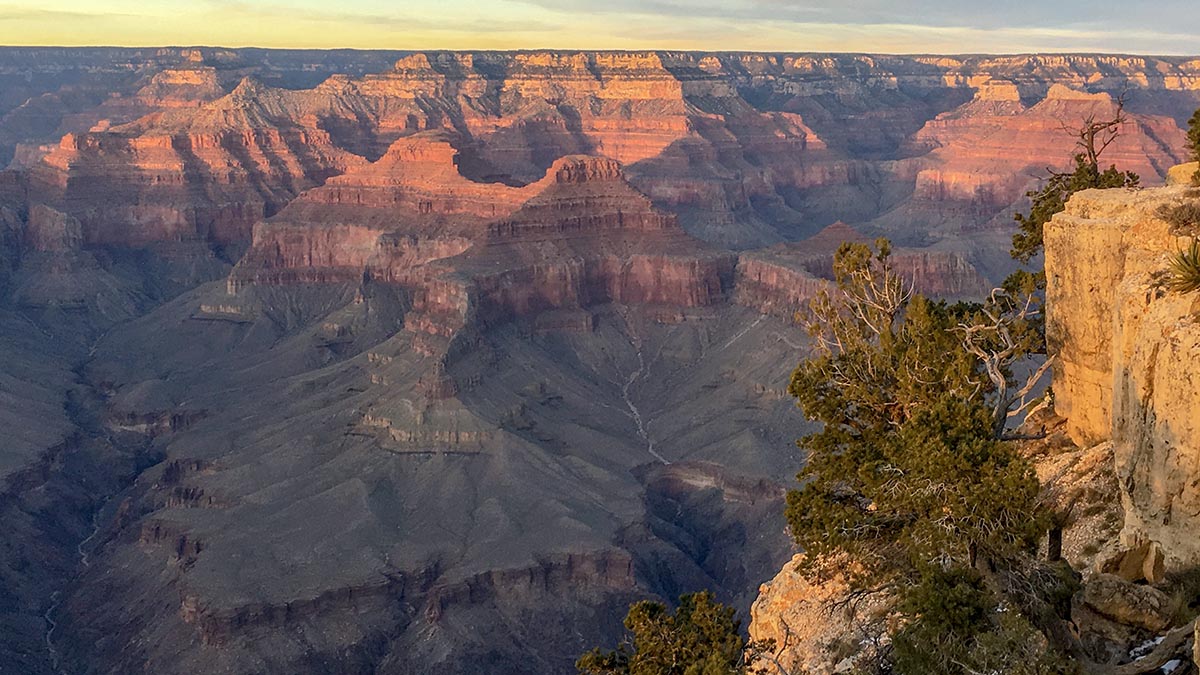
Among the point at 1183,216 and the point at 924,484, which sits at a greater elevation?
the point at 1183,216

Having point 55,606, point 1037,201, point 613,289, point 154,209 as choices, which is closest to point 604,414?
point 613,289

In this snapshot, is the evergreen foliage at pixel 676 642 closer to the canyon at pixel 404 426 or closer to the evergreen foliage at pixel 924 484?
the evergreen foliage at pixel 924 484

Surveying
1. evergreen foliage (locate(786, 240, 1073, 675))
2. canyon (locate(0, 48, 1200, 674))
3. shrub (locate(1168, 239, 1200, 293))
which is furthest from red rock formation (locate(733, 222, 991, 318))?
shrub (locate(1168, 239, 1200, 293))

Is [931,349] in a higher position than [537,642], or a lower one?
higher

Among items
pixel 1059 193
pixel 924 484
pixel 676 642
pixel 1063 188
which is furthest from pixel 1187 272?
pixel 1059 193

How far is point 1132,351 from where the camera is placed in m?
30.0

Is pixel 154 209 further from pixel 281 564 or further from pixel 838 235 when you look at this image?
pixel 281 564

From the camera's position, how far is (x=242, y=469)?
102 meters

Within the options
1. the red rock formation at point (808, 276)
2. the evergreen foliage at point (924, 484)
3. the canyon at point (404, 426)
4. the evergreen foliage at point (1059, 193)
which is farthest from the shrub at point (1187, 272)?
the red rock formation at point (808, 276)

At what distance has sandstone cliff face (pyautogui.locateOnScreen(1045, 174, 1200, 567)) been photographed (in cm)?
2719

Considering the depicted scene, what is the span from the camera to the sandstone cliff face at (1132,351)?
2719 centimetres

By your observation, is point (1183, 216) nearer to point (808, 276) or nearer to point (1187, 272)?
point (1187, 272)

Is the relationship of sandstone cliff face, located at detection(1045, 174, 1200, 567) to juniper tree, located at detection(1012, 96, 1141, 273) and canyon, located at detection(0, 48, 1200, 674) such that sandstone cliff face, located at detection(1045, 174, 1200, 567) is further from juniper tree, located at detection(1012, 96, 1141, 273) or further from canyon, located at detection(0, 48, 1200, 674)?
juniper tree, located at detection(1012, 96, 1141, 273)

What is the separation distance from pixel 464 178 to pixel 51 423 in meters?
54.0
